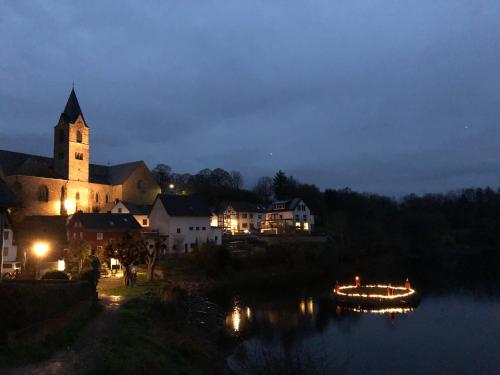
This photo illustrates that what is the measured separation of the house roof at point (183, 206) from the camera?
171ft

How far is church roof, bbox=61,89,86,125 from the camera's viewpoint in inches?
2654

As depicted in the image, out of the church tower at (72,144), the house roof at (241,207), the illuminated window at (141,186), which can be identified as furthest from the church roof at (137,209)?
the house roof at (241,207)

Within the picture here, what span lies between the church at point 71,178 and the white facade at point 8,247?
20574 millimetres

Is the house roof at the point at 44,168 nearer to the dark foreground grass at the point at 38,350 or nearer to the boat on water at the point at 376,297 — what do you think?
the boat on water at the point at 376,297

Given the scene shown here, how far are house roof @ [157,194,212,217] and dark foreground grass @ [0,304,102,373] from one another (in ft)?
119

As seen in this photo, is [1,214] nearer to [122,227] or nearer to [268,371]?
[268,371]

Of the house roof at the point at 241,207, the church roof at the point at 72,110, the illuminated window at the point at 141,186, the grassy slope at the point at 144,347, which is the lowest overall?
the grassy slope at the point at 144,347

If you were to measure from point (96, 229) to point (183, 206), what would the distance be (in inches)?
486

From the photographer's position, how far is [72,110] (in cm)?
6800

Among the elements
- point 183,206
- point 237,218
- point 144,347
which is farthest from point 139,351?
point 237,218

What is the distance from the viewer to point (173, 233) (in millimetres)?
51375

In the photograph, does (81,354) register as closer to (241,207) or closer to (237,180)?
(241,207)

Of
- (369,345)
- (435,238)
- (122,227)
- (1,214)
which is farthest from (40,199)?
(435,238)

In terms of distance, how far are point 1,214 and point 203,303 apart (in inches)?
780
